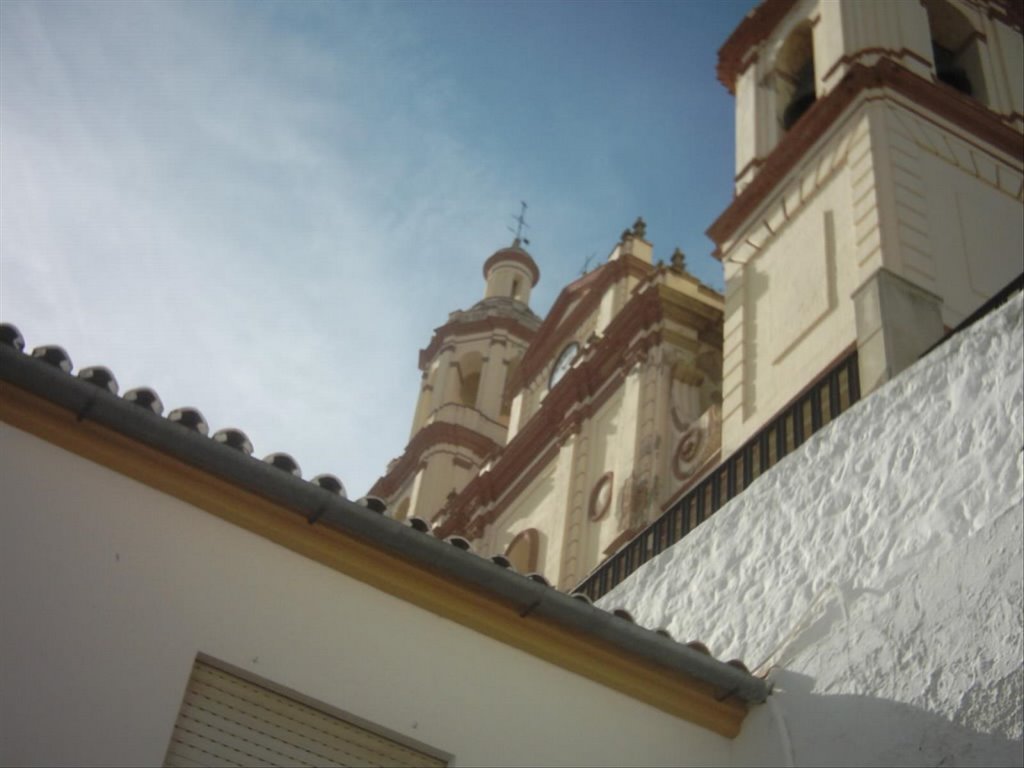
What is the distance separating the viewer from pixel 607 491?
19.4 meters

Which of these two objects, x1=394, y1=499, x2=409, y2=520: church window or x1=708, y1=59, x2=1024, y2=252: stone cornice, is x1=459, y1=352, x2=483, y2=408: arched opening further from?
x1=708, y1=59, x2=1024, y2=252: stone cornice

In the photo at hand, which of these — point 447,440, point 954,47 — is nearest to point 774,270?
point 954,47

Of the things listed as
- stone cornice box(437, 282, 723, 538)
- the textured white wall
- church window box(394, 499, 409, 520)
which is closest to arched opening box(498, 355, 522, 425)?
church window box(394, 499, 409, 520)

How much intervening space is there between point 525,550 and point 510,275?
12.4m

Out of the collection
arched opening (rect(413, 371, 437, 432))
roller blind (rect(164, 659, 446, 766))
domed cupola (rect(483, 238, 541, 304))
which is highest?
domed cupola (rect(483, 238, 541, 304))

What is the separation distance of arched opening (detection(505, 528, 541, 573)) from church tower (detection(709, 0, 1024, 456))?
511cm

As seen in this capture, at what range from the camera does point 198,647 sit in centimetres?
611

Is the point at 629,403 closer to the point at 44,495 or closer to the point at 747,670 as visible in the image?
the point at 747,670

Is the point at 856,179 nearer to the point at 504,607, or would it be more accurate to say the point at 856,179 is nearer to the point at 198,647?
the point at 504,607

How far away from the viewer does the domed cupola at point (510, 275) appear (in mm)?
32344

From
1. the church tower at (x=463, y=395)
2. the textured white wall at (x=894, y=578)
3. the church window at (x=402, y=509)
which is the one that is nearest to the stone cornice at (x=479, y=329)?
the church tower at (x=463, y=395)

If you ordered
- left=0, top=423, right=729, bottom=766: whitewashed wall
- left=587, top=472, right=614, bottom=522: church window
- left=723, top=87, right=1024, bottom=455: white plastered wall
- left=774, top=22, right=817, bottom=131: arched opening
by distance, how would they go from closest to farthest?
left=0, top=423, right=729, bottom=766: whitewashed wall, left=723, top=87, right=1024, bottom=455: white plastered wall, left=774, top=22, right=817, bottom=131: arched opening, left=587, top=472, right=614, bottom=522: church window

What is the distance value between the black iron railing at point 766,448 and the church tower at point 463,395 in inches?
546

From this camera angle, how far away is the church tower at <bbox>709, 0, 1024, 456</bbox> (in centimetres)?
1492
